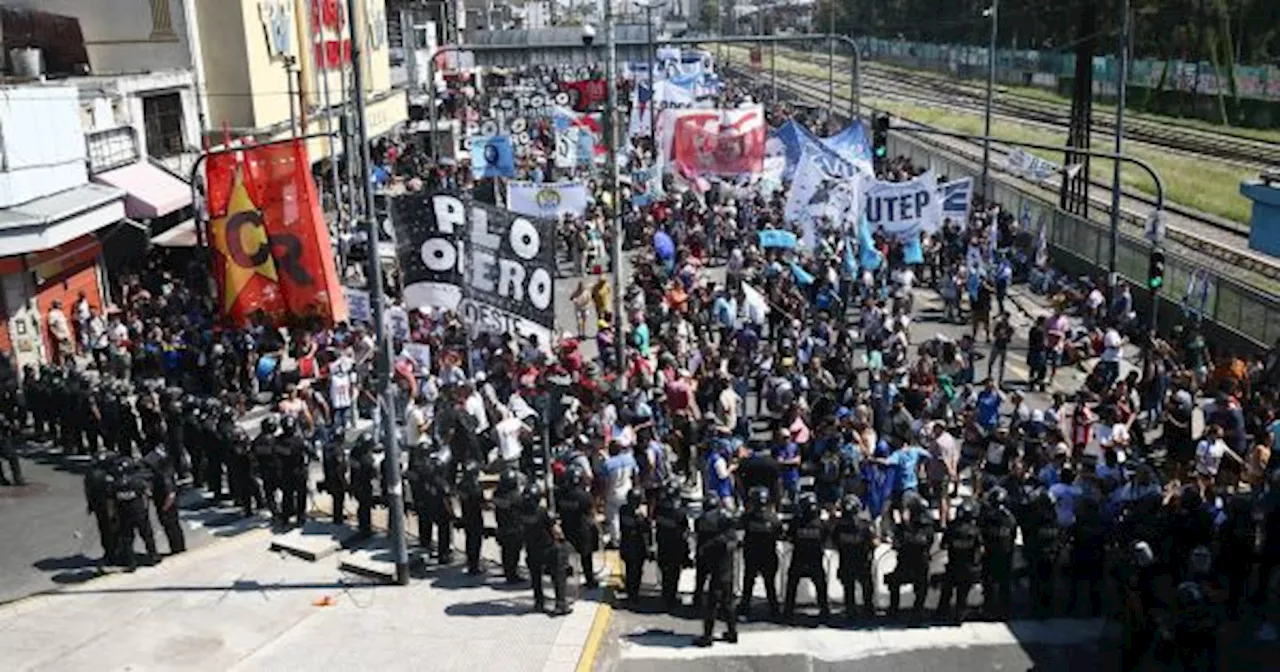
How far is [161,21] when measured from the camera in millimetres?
34219

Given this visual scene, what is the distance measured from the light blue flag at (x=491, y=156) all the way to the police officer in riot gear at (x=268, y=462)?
16.2m

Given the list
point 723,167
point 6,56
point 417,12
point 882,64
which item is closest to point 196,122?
point 6,56

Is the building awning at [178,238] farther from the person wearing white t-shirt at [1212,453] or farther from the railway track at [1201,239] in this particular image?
the person wearing white t-shirt at [1212,453]

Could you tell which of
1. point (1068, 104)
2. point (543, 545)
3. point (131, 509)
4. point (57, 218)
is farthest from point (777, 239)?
point (1068, 104)

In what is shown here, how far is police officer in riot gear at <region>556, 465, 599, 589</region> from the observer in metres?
13.7

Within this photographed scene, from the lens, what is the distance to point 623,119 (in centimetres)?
5494

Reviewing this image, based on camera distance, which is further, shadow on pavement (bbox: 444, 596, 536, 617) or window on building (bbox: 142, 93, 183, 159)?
window on building (bbox: 142, 93, 183, 159)

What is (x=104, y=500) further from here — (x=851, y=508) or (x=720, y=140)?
(x=720, y=140)

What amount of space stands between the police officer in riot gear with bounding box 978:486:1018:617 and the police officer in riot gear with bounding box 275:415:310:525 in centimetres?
832

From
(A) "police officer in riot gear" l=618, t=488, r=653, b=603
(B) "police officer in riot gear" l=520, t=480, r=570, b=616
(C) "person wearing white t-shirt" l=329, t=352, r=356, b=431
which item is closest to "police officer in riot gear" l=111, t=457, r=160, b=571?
(C) "person wearing white t-shirt" l=329, t=352, r=356, b=431

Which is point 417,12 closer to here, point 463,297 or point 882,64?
point 882,64

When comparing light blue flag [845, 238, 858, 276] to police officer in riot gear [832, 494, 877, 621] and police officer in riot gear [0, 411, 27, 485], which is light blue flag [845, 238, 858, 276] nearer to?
police officer in riot gear [832, 494, 877, 621]

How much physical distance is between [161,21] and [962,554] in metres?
29.0

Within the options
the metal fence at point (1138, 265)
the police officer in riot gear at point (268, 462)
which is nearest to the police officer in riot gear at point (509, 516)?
the police officer in riot gear at point (268, 462)
